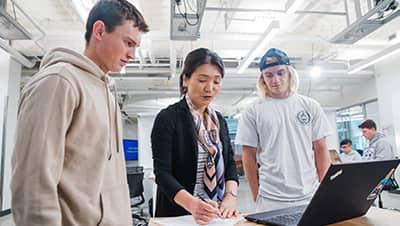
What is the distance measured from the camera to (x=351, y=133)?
324 inches

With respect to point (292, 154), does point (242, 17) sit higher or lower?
higher

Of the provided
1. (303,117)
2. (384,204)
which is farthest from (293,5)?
(384,204)

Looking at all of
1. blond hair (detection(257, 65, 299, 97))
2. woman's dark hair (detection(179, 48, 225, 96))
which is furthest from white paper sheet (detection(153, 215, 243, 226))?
blond hair (detection(257, 65, 299, 97))

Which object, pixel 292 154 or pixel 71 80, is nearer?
pixel 71 80

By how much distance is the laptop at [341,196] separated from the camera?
2.23ft

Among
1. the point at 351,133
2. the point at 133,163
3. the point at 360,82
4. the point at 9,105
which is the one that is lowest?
the point at 133,163

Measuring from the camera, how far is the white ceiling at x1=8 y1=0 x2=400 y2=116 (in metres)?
3.70

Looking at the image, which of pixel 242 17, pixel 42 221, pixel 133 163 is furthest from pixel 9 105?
pixel 42 221

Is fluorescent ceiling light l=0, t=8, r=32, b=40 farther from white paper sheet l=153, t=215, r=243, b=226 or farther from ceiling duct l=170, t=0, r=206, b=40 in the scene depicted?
white paper sheet l=153, t=215, r=243, b=226

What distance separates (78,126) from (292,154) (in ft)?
2.72

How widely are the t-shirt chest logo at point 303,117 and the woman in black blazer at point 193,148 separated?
0.36 m

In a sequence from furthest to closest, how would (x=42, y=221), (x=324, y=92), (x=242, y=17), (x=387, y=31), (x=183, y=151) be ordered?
(x=324, y=92), (x=387, y=31), (x=242, y=17), (x=183, y=151), (x=42, y=221)

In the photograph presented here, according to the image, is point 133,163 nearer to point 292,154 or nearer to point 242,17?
point 242,17

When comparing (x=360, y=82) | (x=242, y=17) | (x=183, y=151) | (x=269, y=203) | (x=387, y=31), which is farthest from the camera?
(x=360, y=82)
